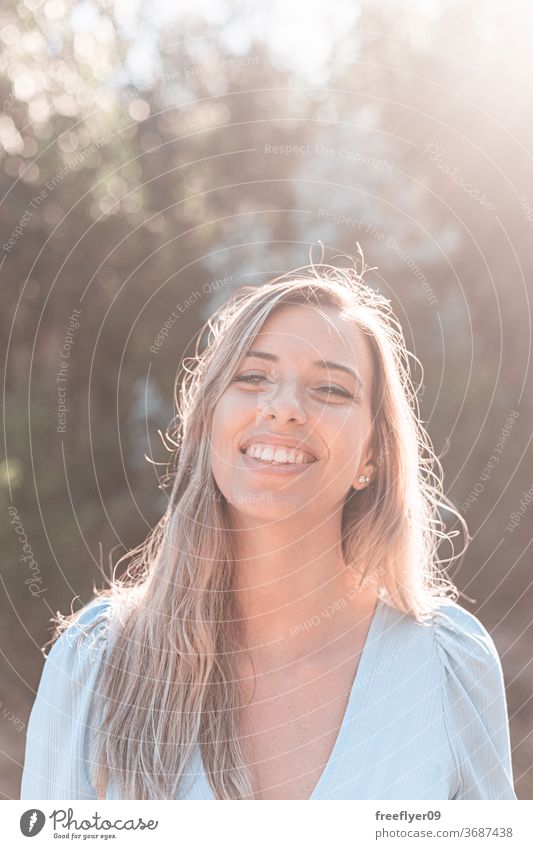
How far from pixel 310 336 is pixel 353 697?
20.1 inches

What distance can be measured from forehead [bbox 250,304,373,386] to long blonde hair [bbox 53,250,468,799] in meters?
0.01

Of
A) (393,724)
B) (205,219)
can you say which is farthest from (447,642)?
(205,219)

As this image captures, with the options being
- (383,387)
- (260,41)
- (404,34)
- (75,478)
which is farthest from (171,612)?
(404,34)

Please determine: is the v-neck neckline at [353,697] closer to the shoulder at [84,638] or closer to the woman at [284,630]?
the woman at [284,630]

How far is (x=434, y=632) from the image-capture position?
50.4 inches

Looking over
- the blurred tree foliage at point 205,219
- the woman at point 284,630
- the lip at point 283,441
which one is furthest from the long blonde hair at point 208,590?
the blurred tree foliage at point 205,219

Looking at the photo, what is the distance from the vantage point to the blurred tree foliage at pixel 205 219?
1.85 metres

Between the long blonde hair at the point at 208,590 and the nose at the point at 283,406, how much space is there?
0.08 metres

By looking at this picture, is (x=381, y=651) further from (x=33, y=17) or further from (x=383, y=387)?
(x=33, y=17)

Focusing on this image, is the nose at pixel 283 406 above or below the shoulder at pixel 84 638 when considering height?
above

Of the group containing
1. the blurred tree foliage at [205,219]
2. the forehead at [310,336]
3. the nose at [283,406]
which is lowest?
the nose at [283,406]

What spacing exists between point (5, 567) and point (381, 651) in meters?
1.17

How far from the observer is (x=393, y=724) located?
120 centimetres
